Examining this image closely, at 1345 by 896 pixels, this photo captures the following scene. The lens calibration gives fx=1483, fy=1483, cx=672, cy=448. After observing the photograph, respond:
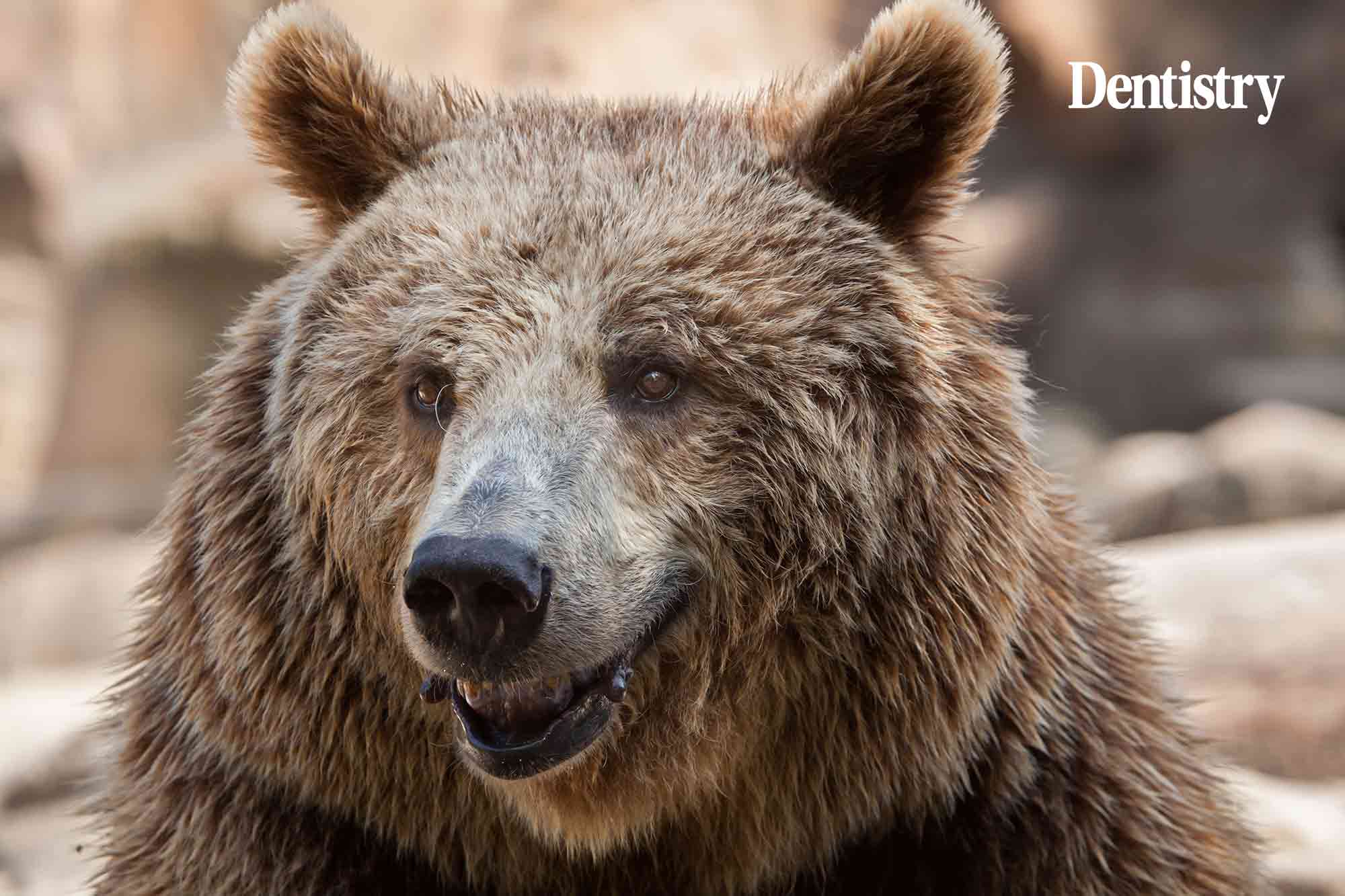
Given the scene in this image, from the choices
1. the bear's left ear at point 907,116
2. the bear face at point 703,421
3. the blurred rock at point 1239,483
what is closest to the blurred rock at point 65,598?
the blurred rock at point 1239,483

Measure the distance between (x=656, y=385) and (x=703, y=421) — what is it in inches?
4.5

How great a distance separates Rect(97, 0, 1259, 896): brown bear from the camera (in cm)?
285

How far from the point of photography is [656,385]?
286 centimetres

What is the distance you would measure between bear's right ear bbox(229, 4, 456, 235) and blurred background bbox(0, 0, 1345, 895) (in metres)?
3.56

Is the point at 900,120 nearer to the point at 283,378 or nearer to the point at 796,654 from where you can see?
the point at 796,654

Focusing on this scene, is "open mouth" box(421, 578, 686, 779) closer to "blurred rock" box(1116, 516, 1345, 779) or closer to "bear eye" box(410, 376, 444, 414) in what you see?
"bear eye" box(410, 376, 444, 414)

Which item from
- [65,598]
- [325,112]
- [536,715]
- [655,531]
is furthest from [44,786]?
[65,598]

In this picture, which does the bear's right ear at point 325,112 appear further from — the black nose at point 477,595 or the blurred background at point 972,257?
the blurred background at point 972,257

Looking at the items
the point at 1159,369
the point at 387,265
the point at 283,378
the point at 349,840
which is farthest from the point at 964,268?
the point at 1159,369

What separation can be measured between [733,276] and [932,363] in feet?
1.45

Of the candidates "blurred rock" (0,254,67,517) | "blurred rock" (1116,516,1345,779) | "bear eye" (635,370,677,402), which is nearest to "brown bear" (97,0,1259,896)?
"bear eye" (635,370,677,402)

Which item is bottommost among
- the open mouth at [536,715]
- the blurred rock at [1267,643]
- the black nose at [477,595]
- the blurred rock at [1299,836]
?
the blurred rock at [1299,836]

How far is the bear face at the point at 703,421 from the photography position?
9.22ft

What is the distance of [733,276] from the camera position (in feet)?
9.57
